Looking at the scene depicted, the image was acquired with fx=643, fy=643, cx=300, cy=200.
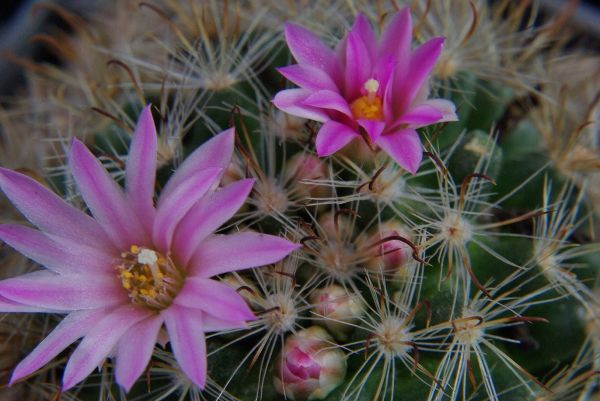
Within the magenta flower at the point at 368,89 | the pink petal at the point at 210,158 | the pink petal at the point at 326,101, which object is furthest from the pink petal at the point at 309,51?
the pink petal at the point at 210,158

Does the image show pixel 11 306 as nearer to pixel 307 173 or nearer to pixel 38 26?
pixel 307 173

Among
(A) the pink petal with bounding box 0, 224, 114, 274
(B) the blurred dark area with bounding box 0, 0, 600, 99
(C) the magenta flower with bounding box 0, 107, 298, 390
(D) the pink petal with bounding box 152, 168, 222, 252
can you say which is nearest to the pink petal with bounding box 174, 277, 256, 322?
(C) the magenta flower with bounding box 0, 107, 298, 390

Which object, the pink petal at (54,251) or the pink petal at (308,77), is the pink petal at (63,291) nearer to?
the pink petal at (54,251)

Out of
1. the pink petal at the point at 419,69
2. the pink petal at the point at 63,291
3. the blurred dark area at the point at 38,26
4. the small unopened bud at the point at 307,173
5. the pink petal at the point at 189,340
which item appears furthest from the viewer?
the blurred dark area at the point at 38,26

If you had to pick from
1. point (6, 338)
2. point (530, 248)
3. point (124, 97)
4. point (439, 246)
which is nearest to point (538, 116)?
point (530, 248)

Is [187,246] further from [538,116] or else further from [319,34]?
[538,116]

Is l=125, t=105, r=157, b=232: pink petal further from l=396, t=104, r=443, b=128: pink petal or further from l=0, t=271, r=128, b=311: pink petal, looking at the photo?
l=396, t=104, r=443, b=128: pink petal
